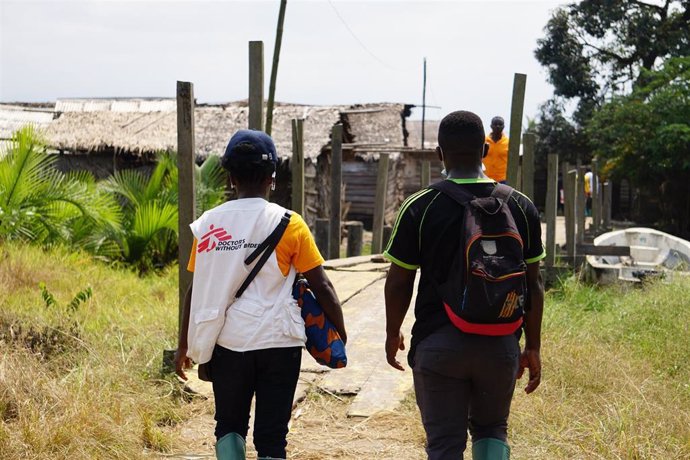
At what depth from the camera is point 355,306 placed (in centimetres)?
795

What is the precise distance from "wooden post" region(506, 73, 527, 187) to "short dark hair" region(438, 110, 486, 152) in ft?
13.7

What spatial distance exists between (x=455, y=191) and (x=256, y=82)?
132 inches

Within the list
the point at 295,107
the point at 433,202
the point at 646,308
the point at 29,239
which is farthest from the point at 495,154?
the point at 295,107

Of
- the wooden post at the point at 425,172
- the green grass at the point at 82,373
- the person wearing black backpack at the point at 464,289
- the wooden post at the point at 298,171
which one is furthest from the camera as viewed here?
the wooden post at the point at 425,172

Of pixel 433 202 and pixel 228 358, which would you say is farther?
pixel 228 358

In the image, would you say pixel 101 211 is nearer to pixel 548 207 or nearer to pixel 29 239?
pixel 29 239

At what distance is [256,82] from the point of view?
6039mm

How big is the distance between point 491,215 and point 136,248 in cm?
988

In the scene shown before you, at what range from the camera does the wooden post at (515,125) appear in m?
7.20

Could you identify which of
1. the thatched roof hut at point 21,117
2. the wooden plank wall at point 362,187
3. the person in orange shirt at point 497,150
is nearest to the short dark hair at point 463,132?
the person in orange shirt at point 497,150

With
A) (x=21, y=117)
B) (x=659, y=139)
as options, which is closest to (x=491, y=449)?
(x=659, y=139)

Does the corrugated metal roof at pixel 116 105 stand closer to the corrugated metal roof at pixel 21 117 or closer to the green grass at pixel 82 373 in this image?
the corrugated metal roof at pixel 21 117

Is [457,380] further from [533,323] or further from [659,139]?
[659,139]

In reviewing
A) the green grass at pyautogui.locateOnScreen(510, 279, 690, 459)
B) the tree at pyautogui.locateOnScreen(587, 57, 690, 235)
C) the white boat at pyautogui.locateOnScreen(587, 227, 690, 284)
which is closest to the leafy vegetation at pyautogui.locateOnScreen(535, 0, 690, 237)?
the tree at pyautogui.locateOnScreen(587, 57, 690, 235)
